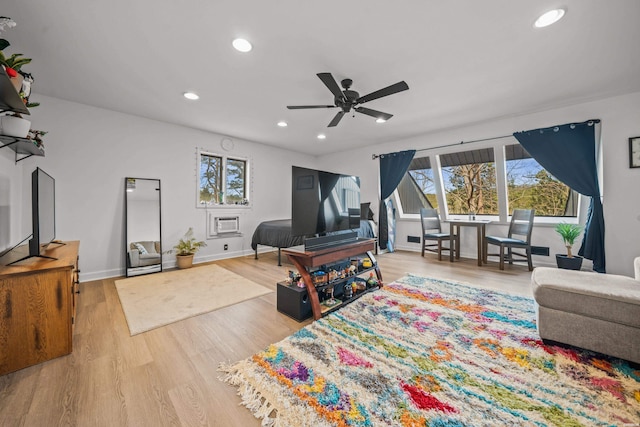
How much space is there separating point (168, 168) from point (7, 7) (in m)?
2.47

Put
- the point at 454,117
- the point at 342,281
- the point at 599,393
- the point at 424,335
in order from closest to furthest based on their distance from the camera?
the point at 599,393 → the point at 424,335 → the point at 342,281 → the point at 454,117

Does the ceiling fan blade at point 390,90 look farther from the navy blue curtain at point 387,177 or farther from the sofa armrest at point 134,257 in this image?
the sofa armrest at point 134,257

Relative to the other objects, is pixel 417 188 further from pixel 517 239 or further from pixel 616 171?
pixel 616 171

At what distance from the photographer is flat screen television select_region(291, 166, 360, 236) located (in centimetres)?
226

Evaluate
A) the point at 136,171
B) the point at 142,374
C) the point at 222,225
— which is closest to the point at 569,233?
the point at 142,374

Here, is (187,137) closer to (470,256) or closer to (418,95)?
(418,95)

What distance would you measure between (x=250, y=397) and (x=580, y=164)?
4.78m

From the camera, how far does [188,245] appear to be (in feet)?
13.1

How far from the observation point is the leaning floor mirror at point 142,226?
3.52m

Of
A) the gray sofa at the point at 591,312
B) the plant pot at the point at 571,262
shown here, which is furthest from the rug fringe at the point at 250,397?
the plant pot at the point at 571,262

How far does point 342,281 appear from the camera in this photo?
98.0 inches

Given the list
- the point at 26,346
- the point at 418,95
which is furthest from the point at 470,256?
the point at 26,346

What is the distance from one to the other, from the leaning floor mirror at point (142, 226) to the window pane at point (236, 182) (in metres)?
1.28

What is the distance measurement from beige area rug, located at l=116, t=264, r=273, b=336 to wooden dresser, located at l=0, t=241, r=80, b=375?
0.45 meters
